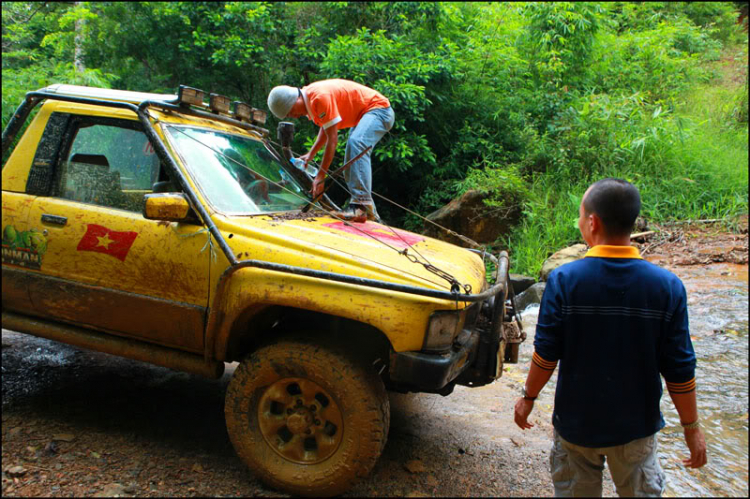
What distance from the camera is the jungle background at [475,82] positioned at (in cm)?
777

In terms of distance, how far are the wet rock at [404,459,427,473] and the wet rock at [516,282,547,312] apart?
3.56 metres

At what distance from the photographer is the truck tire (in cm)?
243

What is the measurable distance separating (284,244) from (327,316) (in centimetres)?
47

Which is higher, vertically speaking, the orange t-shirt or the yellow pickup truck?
the orange t-shirt

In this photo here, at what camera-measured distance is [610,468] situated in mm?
1863

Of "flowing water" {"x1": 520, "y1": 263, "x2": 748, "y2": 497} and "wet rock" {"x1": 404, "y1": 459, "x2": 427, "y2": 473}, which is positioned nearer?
"flowing water" {"x1": 520, "y1": 263, "x2": 748, "y2": 497}

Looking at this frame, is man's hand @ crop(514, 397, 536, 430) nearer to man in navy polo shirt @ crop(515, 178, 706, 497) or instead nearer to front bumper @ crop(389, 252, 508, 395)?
man in navy polo shirt @ crop(515, 178, 706, 497)

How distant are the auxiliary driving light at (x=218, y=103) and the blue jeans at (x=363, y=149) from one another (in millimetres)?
940

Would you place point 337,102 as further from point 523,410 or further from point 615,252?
point 523,410

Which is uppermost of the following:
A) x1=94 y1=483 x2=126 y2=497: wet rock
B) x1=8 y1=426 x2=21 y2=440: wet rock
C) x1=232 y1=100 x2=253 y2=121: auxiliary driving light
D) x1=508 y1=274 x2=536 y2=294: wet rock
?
x1=232 y1=100 x2=253 y2=121: auxiliary driving light

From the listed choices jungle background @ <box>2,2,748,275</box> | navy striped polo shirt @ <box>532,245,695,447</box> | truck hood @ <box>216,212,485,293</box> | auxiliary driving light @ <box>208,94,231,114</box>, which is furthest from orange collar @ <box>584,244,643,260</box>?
jungle background @ <box>2,2,748,275</box>

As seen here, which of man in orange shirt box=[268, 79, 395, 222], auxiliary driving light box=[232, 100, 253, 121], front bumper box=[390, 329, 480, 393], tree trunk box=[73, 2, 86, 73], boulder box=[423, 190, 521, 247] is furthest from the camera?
tree trunk box=[73, 2, 86, 73]

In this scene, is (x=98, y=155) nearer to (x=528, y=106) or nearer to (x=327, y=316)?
(x=327, y=316)

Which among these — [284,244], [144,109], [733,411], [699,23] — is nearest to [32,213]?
[144,109]
